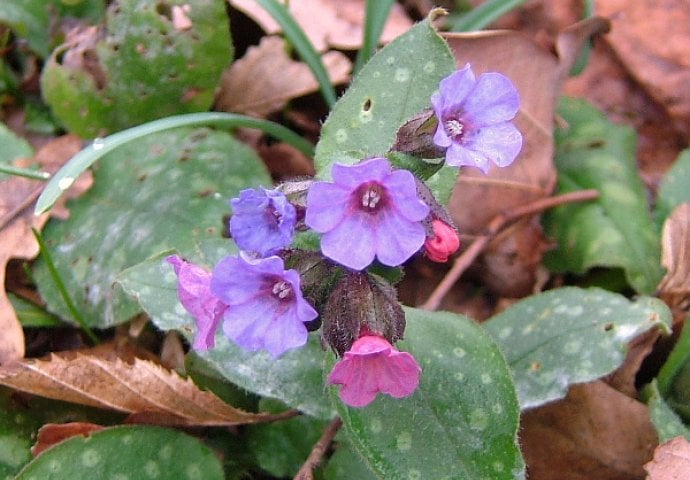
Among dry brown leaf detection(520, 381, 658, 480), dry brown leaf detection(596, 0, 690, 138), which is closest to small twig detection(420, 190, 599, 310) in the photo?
dry brown leaf detection(520, 381, 658, 480)

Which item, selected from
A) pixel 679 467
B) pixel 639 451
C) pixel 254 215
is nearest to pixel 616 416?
pixel 639 451

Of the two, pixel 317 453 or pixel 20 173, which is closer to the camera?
pixel 317 453

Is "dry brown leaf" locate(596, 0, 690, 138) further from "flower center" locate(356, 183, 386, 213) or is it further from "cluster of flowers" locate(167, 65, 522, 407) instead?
"flower center" locate(356, 183, 386, 213)

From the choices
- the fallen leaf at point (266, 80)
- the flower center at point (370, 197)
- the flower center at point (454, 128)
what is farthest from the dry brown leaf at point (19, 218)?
the flower center at point (454, 128)

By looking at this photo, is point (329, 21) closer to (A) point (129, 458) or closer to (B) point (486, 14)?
(B) point (486, 14)

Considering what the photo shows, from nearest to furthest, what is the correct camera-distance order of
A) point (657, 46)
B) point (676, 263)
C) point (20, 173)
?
point (20, 173), point (676, 263), point (657, 46)

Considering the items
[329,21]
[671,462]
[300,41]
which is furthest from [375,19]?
[671,462]

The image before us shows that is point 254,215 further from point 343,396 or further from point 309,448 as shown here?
point 309,448
